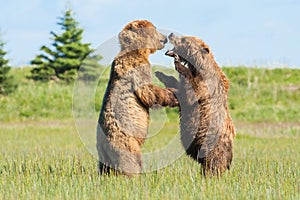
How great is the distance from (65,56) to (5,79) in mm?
4074

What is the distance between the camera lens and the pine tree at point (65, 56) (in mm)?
25453

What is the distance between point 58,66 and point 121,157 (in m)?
19.9

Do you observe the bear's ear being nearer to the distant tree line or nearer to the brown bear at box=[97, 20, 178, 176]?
the brown bear at box=[97, 20, 178, 176]

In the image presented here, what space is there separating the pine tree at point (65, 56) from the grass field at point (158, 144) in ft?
4.35

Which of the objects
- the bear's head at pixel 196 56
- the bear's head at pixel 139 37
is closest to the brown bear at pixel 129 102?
the bear's head at pixel 139 37

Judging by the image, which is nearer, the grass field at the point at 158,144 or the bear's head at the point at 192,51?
the grass field at the point at 158,144

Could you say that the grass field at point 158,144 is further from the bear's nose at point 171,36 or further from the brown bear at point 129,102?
the bear's nose at point 171,36

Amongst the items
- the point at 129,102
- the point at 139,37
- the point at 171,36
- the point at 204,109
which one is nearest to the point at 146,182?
the point at 129,102

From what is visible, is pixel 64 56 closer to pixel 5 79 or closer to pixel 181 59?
pixel 5 79

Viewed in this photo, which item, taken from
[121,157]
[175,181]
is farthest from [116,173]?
[175,181]

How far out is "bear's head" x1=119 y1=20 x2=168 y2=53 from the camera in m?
6.45

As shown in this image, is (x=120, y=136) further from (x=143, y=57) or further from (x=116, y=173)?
(x=143, y=57)

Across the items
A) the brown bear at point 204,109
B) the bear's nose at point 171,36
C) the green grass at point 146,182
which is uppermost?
the bear's nose at point 171,36

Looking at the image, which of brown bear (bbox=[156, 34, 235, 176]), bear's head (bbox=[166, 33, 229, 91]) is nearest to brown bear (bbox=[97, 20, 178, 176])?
brown bear (bbox=[156, 34, 235, 176])
